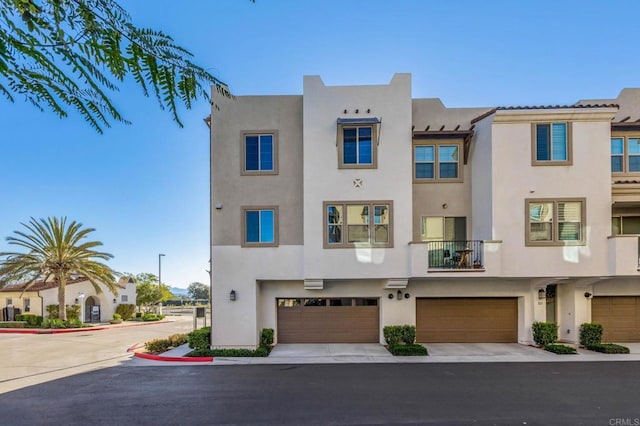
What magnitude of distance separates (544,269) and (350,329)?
6968mm

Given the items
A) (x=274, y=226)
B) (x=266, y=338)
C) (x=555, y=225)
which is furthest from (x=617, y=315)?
(x=274, y=226)

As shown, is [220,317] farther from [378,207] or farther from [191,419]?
[378,207]

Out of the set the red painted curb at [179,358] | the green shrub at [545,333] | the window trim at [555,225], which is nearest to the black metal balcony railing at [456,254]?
the window trim at [555,225]

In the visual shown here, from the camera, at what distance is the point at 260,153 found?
1259 centimetres

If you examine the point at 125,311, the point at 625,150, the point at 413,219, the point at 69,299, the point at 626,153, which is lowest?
the point at 125,311

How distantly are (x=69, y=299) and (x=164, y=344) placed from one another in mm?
18948

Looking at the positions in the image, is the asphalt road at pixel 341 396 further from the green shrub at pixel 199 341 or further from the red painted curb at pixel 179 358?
the green shrub at pixel 199 341

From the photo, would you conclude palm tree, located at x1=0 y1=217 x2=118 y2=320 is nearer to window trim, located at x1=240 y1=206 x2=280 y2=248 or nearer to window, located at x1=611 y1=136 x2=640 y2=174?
window trim, located at x1=240 y1=206 x2=280 y2=248

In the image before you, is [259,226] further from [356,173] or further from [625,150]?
[625,150]

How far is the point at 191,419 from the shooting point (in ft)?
22.4

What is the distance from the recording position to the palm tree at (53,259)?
21.5 m

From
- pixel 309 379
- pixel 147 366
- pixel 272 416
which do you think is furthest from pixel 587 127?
pixel 147 366

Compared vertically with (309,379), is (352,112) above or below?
above

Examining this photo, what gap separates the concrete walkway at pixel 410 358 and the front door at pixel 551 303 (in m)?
1.49
